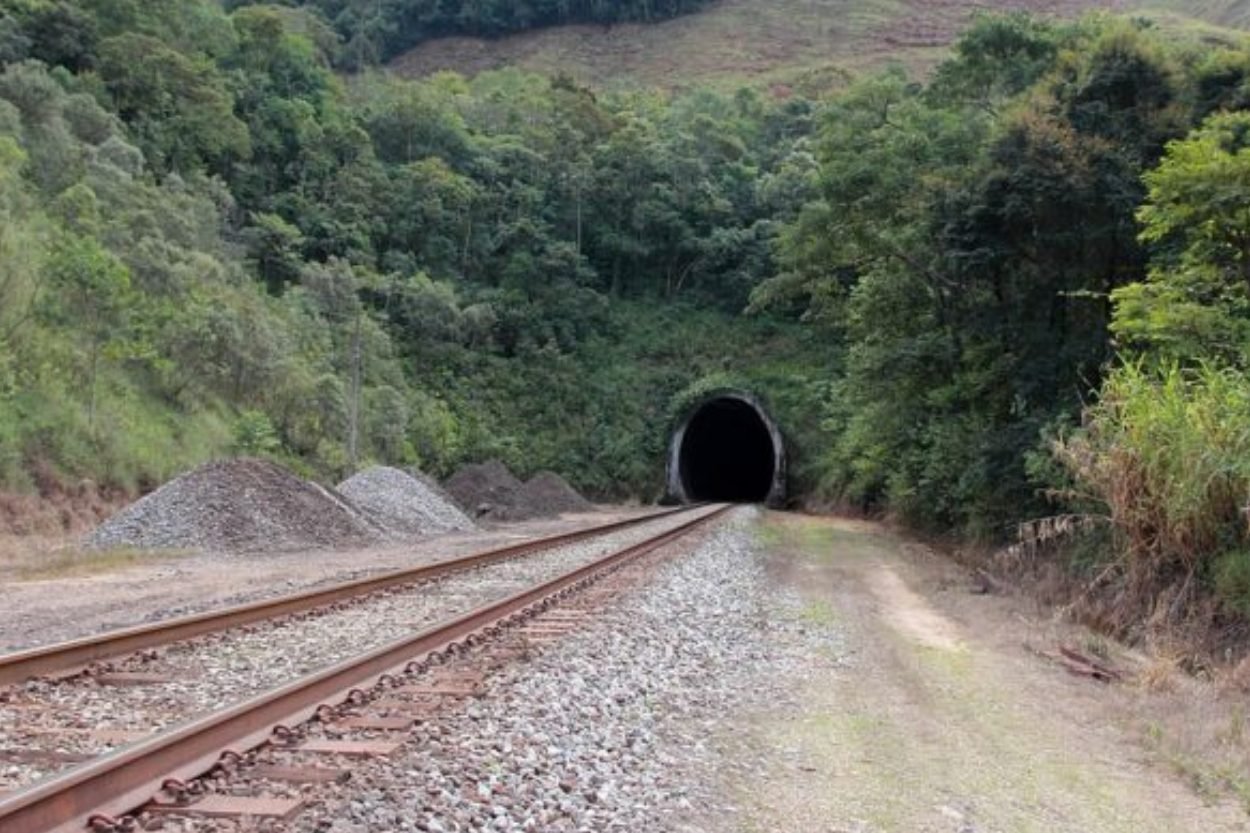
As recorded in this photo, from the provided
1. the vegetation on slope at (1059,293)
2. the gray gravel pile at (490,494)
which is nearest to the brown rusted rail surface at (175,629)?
the vegetation on slope at (1059,293)

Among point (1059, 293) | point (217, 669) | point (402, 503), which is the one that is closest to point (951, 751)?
point (217, 669)

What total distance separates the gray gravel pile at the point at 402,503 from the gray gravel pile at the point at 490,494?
4.66 metres

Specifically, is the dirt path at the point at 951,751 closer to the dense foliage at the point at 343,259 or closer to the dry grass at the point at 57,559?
the dry grass at the point at 57,559

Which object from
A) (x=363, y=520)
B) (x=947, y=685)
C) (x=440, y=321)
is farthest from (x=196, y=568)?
(x=440, y=321)

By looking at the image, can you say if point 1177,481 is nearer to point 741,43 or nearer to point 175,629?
point 175,629

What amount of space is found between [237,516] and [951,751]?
50.5ft

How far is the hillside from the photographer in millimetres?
114250

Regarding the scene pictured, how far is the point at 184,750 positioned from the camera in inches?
187

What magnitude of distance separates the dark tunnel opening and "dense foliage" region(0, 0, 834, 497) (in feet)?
8.47

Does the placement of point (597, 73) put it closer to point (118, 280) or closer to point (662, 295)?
point (662, 295)

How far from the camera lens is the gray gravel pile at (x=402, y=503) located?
24141mm

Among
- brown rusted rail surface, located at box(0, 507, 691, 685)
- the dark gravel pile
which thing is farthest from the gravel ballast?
the dark gravel pile

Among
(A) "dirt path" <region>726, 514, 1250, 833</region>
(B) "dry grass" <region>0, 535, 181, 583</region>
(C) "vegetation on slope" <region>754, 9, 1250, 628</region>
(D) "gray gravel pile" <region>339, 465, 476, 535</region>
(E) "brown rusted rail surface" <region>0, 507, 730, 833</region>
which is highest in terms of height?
(C) "vegetation on slope" <region>754, 9, 1250, 628</region>

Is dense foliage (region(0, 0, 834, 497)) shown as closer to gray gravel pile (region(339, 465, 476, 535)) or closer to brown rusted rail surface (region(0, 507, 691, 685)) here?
gray gravel pile (region(339, 465, 476, 535))
